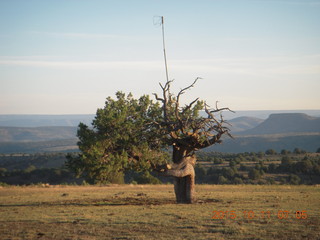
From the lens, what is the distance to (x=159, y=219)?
17219 millimetres

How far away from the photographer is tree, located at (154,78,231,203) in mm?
22672

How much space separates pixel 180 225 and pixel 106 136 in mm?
8700

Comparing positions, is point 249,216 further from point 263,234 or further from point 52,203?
point 52,203

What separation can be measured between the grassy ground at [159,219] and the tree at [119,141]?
7.71ft

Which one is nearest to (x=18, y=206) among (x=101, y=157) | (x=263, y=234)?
(x=101, y=157)
